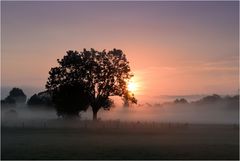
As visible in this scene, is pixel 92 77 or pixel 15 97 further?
pixel 15 97

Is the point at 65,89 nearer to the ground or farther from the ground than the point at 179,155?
farther from the ground

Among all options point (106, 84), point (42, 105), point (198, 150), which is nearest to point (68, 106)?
point (106, 84)

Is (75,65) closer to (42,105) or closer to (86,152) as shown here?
(42,105)

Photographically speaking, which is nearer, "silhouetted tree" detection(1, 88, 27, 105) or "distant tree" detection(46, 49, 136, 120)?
"distant tree" detection(46, 49, 136, 120)

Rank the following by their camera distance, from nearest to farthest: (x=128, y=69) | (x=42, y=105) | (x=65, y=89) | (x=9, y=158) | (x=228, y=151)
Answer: (x=9, y=158), (x=228, y=151), (x=65, y=89), (x=128, y=69), (x=42, y=105)

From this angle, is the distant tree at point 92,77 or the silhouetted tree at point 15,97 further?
the silhouetted tree at point 15,97

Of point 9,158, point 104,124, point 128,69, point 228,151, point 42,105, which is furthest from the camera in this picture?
point 42,105

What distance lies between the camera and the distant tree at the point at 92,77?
87688 mm

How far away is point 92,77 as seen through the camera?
90.1m

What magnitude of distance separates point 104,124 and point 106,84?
1200 centimetres

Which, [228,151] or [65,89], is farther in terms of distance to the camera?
[65,89]

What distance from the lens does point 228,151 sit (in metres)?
35.8

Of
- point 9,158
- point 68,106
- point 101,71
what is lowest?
point 9,158

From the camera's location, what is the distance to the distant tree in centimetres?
8769
